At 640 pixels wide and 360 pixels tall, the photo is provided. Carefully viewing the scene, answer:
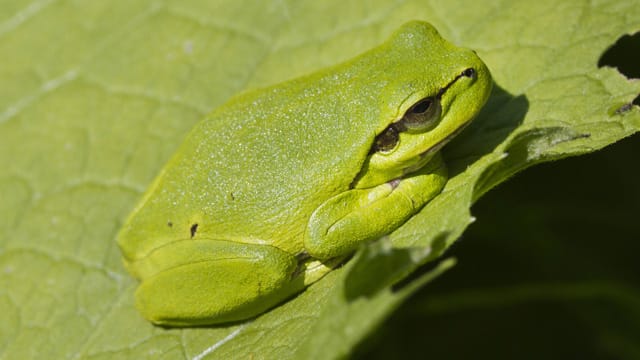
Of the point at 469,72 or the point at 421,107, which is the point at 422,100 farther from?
the point at 469,72

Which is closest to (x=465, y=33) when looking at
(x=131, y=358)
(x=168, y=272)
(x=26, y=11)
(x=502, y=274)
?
(x=502, y=274)

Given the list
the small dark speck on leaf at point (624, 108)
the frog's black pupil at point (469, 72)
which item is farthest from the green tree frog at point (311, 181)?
the small dark speck on leaf at point (624, 108)

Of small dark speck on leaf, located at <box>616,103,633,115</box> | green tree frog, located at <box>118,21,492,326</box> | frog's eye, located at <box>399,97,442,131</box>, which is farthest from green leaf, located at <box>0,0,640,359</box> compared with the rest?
frog's eye, located at <box>399,97,442,131</box>

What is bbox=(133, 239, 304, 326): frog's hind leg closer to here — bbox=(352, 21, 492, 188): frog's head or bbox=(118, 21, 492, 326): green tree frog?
bbox=(118, 21, 492, 326): green tree frog

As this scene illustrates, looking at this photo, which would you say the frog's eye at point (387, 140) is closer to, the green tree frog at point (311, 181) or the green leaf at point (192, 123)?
the green tree frog at point (311, 181)

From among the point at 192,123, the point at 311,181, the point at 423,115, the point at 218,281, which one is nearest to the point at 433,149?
the point at 423,115

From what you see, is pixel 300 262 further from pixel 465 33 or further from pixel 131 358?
pixel 465 33
